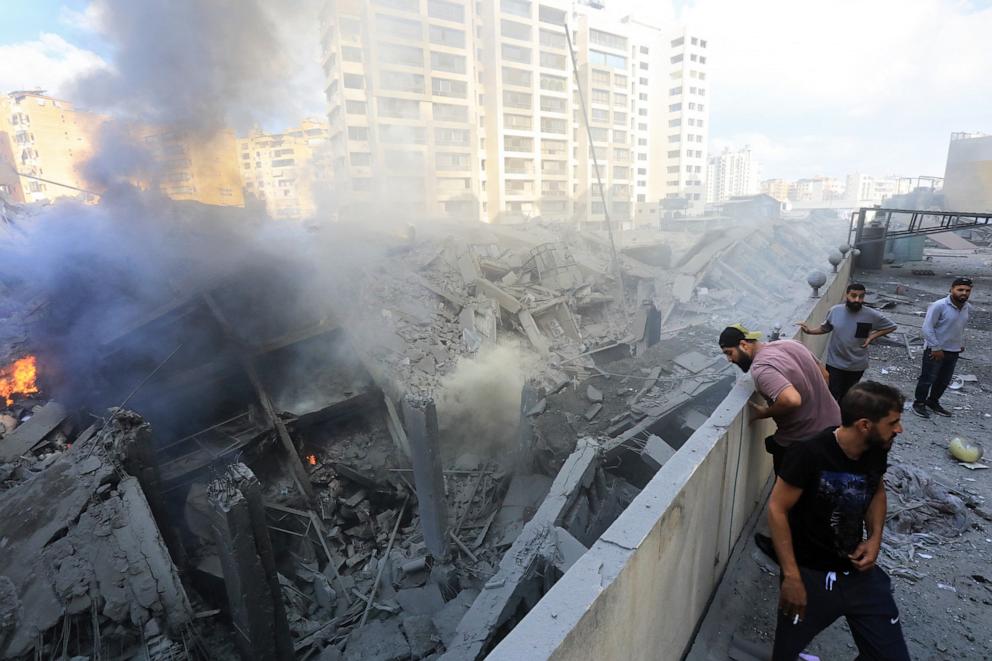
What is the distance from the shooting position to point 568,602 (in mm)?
1429

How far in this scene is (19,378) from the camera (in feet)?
28.2

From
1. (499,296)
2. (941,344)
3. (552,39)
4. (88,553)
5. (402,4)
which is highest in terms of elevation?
(552,39)

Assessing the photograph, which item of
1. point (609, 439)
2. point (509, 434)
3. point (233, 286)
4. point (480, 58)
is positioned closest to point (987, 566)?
point (609, 439)

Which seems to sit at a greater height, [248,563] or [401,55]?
[401,55]

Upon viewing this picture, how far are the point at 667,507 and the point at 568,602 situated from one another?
644 mm

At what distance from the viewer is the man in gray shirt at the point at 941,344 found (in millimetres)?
4613

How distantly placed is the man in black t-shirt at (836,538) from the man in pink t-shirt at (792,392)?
622 millimetres

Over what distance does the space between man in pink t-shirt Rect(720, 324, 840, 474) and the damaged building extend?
89.2 inches

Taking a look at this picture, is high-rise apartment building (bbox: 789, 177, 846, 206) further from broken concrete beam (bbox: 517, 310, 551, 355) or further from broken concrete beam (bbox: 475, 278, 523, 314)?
broken concrete beam (bbox: 517, 310, 551, 355)

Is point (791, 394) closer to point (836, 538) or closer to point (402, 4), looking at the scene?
point (836, 538)

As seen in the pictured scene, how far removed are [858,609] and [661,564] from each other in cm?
86

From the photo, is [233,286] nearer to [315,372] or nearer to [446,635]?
[315,372]

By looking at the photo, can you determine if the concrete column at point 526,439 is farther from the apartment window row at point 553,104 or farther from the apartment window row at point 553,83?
the apartment window row at point 553,83

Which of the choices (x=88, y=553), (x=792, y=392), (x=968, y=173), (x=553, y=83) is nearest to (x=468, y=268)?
(x=88, y=553)
